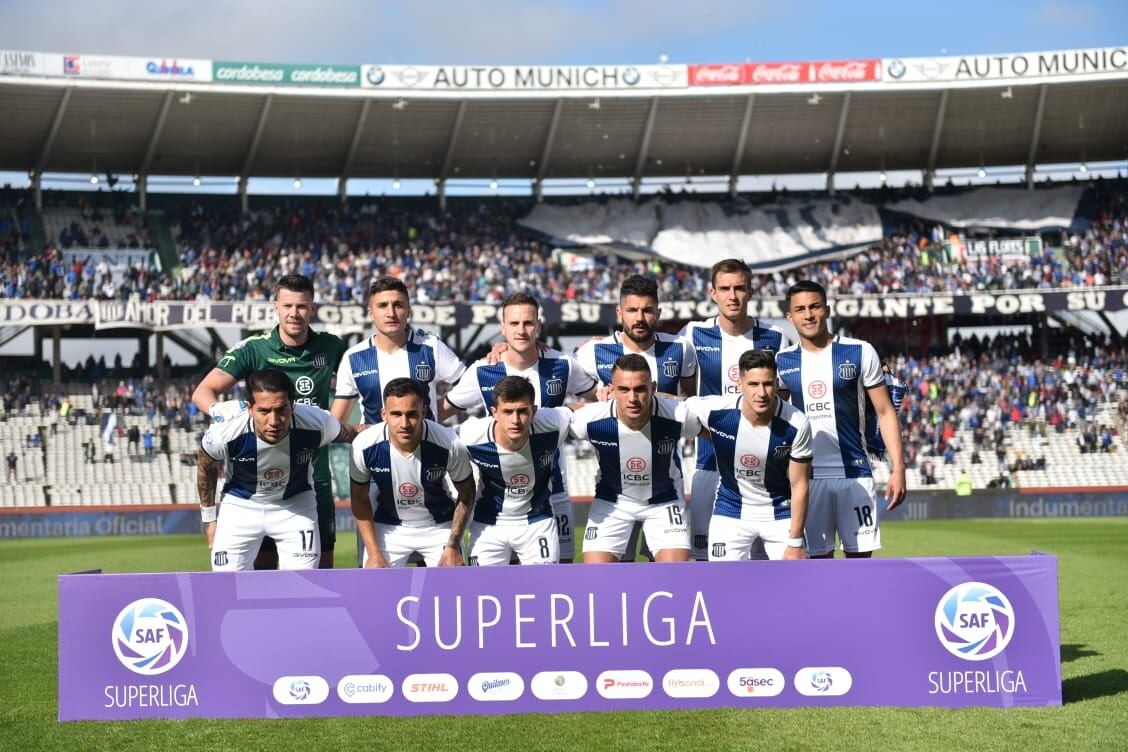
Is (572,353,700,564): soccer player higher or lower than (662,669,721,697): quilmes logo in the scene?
higher

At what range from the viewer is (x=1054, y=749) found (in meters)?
5.55

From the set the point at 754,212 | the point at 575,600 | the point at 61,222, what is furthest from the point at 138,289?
the point at 575,600

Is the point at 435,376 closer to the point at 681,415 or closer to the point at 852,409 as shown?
the point at 681,415

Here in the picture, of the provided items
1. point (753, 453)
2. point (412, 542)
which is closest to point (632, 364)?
point (753, 453)

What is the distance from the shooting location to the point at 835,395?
7.84 meters

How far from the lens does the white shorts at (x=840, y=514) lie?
25.1 ft

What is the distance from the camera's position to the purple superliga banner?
6.36 meters

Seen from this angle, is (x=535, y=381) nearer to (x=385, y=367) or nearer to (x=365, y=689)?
(x=385, y=367)

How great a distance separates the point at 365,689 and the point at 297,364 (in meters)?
2.66

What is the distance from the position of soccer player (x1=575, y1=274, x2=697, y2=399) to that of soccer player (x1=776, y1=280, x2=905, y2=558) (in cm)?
72

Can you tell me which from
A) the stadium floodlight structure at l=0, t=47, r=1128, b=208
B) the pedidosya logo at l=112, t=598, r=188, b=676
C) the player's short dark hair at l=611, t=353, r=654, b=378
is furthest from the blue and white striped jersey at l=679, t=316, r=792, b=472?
the stadium floodlight structure at l=0, t=47, r=1128, b=208

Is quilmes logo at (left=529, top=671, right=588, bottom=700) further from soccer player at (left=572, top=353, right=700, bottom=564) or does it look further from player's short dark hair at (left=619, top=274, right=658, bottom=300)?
player's short dark hair at (left=619, top=274, right=658, bottom=300)

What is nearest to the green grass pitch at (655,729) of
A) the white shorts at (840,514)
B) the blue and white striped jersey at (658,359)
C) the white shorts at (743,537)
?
the white shorts at (743,537)

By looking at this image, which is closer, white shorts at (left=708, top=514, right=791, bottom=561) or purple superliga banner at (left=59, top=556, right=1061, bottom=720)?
purple superliga banner at (left=59, top=556, right=1061, bottom=720)
